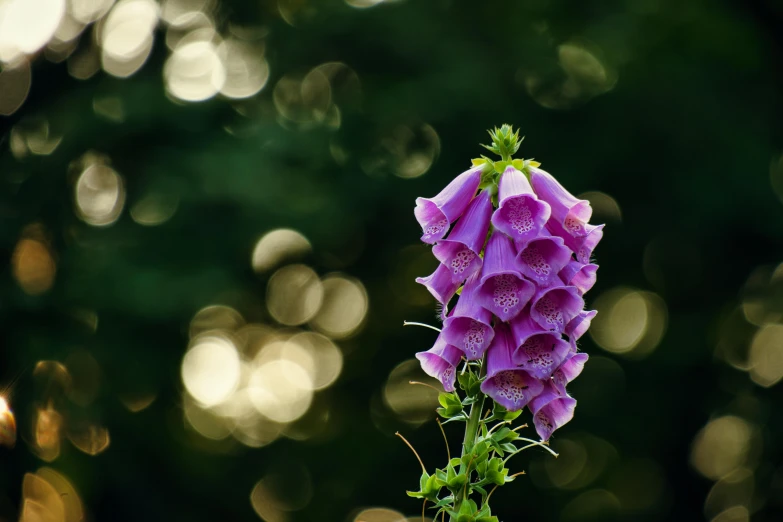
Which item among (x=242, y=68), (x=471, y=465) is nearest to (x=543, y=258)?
(x=471, y=465)

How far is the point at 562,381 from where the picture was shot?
215 centimetres

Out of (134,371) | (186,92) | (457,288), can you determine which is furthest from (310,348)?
(457,288)

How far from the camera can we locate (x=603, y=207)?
9.62m

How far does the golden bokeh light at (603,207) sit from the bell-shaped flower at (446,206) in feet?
24.3

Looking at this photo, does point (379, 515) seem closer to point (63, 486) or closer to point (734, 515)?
point (63, 486)

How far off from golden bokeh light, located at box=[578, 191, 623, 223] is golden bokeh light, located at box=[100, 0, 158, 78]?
5.19m

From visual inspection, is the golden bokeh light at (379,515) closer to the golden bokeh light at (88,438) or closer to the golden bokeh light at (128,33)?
the golden bokeh light at (88,438)

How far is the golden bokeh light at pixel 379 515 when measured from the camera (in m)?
9.71

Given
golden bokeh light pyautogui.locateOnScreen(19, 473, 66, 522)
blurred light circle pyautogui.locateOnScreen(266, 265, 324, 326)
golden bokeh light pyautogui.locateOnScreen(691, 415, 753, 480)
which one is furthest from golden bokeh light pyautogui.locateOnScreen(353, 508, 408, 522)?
golden bokeh light pyautogui.locateOnScreen(691, 415, 753, 480)

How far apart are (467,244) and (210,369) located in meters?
8.47

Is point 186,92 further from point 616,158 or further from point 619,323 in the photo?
point 619,323

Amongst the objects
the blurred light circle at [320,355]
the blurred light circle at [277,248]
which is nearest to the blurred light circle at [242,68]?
the blurred light circle at [277,248]

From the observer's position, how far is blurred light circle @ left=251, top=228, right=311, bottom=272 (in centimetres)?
894

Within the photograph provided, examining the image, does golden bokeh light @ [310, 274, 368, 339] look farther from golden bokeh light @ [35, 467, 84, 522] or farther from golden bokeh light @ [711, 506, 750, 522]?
golden bokeh light @ [711, 506, 750, 522]
